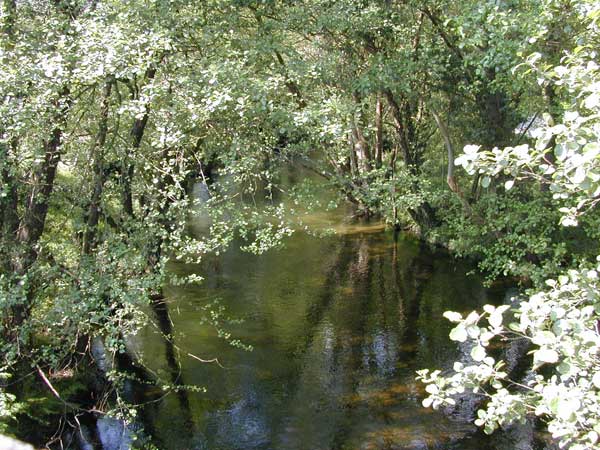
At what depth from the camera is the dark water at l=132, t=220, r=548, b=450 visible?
1145 cm

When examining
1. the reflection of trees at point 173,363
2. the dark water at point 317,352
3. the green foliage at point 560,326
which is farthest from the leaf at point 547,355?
the reflection of trees at point 173,363

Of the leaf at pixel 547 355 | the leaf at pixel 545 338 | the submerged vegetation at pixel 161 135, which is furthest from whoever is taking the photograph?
the submerged vegetation at pixel 161 135

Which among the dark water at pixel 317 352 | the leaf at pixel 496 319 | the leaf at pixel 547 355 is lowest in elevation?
the dark water at pixel 317 352

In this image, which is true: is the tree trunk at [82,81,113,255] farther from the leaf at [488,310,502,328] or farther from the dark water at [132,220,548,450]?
the leaf at [488,310,502,328]

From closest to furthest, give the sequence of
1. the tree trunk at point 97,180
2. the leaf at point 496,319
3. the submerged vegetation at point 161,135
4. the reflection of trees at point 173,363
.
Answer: the leaf at point 496,319
the submerged vegetation at point 161,135
the tree trunk at point 97,180
the reflection of trees at point 173,363

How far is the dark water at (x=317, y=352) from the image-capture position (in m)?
11.5

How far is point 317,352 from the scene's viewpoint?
49.1ft

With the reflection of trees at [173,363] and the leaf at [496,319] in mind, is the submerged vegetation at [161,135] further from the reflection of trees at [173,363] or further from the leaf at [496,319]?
the leaf at [496,319]

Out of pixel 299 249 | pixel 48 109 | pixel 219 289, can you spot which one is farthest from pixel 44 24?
pixel 299 249

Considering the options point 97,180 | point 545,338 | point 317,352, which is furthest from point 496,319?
point 317,352

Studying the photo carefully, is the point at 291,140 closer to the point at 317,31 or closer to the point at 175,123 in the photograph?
the point at 175,123

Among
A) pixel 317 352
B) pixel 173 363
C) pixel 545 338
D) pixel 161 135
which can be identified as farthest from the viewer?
pixel 317 352

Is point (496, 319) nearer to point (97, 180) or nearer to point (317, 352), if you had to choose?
point (97, 180)

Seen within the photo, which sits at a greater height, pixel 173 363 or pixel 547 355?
pixel 547 355
